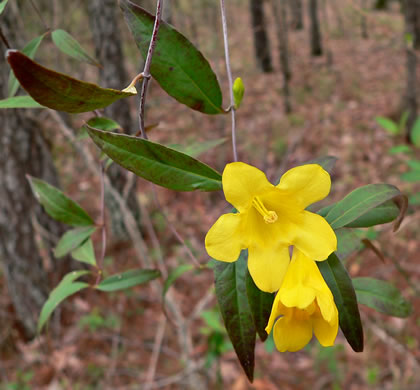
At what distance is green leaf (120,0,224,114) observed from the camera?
25.8 inches

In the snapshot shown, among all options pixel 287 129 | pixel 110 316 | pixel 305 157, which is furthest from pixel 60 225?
pixel 287 129

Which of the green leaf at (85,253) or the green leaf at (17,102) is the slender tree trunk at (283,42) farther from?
the green leaf at (17,102)

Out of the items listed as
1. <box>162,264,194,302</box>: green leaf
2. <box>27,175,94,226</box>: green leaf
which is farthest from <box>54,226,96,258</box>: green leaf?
<box>162,264,194,302</box>: green leaf

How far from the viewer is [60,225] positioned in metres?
3.03

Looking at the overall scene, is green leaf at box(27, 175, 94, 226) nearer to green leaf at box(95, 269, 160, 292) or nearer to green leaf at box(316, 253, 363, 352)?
green leaf at box(95, 269, 160, 292)

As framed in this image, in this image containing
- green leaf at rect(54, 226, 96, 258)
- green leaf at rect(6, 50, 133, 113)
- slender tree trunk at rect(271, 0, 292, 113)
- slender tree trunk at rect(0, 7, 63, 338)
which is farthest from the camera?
slender tree trunk at rect(271, 0, 292, 113)

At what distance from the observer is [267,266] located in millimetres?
627

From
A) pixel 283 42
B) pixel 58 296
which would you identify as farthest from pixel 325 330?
pixel 283 42

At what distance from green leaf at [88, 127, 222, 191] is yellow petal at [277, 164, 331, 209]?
4.9 inches

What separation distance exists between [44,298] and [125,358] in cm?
79

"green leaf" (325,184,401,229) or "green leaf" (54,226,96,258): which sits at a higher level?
"green leaf" (325,184,401,229)

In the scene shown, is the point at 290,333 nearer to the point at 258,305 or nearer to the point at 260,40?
the point at 258,305

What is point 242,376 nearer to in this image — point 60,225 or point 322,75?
point 60,225

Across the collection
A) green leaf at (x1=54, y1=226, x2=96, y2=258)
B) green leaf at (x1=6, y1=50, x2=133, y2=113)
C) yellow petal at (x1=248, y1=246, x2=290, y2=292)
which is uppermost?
green leaf at (x1=6, y1=50, x2=133, y2=113)
